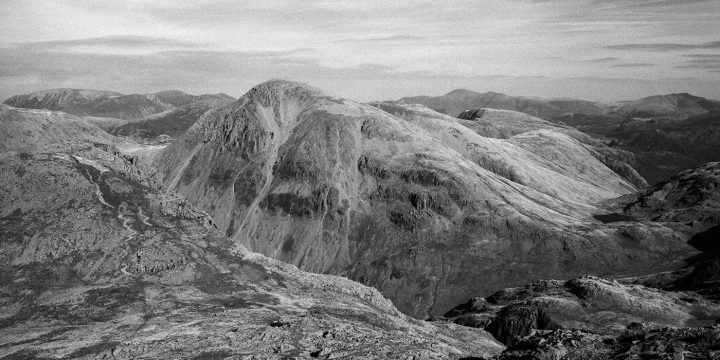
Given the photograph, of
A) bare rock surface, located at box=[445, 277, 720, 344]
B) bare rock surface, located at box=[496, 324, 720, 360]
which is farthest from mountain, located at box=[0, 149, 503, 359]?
bare rock surface, located at box=[445, 277, 720, 344]

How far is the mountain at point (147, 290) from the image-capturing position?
98500mm

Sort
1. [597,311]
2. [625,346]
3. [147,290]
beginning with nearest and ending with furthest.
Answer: [625,346] < [147,290] < [597,311]

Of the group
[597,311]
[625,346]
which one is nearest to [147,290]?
[625,346]

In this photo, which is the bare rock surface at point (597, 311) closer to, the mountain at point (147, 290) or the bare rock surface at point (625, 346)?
the mountain at point (147, 290)

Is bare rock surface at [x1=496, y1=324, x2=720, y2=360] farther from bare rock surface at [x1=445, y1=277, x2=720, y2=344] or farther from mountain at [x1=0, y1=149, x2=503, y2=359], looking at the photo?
bare rock surface at [x1=445, y1=277, x2=720, y2=344]

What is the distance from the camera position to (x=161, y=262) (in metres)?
137

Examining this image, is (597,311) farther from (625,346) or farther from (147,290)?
(147,290)

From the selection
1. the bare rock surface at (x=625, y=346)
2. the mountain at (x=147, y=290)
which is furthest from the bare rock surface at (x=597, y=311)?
the bare rock surface at (x=625, y=346)

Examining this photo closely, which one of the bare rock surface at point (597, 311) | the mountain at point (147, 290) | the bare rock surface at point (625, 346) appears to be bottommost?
the bare rock surface at point (597, 311)

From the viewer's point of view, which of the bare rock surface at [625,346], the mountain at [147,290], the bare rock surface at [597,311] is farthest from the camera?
the bare rock surface at [597,311]

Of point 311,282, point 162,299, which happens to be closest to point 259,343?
point 162,299

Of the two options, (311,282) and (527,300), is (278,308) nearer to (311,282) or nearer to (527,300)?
(311,282)

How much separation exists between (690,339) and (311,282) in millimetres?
89201

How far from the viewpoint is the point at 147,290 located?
418 feet
